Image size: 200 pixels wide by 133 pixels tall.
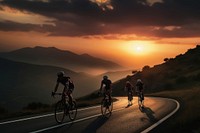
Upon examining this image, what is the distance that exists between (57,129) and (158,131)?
383 centimetres

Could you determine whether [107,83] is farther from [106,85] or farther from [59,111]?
[59,111]

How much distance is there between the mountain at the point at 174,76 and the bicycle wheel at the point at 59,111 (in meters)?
72.9

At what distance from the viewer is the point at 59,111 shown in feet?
53.6

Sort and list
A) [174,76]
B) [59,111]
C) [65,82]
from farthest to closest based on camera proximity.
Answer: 1. [174,76]
2. [65,82]
3. [59,111]

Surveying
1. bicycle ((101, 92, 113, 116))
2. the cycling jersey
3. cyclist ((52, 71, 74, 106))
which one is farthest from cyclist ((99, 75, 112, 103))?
cyclist ((52, 71, 74, 106))

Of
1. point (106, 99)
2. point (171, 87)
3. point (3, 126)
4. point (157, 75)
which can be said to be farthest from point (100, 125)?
point (157, 75)

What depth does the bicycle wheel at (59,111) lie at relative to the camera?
16094 mm

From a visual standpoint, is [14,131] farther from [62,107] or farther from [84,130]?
[62,107]

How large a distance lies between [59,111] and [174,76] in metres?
102

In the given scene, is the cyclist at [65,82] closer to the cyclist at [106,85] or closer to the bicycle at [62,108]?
the bicycle at [62,108]

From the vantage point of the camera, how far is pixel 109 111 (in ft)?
71.8

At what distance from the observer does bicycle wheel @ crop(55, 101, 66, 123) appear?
1609 centimetres

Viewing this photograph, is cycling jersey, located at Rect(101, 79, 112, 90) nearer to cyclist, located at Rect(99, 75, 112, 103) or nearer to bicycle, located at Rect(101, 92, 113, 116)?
cyclist, located at Rect(99, 75, 112, 103)

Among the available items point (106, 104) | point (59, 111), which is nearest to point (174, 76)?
point (106, 104)
